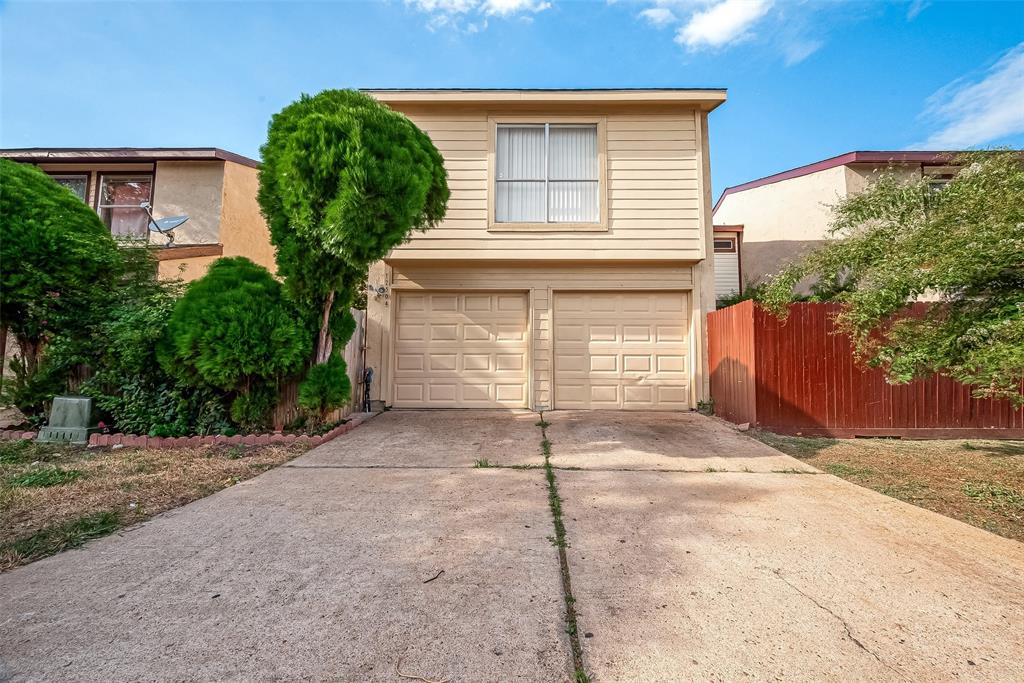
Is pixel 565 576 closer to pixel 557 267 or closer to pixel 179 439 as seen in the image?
pixel 179 439

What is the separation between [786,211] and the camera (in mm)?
11602

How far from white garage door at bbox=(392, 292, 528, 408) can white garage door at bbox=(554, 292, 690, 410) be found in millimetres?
747

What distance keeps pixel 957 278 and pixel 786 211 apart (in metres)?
10.2

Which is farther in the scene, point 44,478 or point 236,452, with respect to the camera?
point 236,452

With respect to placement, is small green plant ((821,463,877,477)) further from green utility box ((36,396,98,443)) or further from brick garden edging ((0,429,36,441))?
brick garden edging ((0,429,36,441))

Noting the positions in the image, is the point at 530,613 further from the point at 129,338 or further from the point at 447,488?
the point at 129,338

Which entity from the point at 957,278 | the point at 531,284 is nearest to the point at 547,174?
the point at 531,284

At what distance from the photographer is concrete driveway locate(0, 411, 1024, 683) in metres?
1.52

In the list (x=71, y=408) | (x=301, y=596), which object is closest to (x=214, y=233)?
(x=71, y=408)

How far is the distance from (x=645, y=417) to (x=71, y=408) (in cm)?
727

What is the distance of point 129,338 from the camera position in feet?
15.2

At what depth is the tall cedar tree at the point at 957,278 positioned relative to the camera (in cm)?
291

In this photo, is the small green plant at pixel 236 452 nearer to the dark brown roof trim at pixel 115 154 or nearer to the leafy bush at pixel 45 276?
the leafy bush at pixel 45 276

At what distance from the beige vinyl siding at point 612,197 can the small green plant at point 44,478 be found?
470 centimetres
